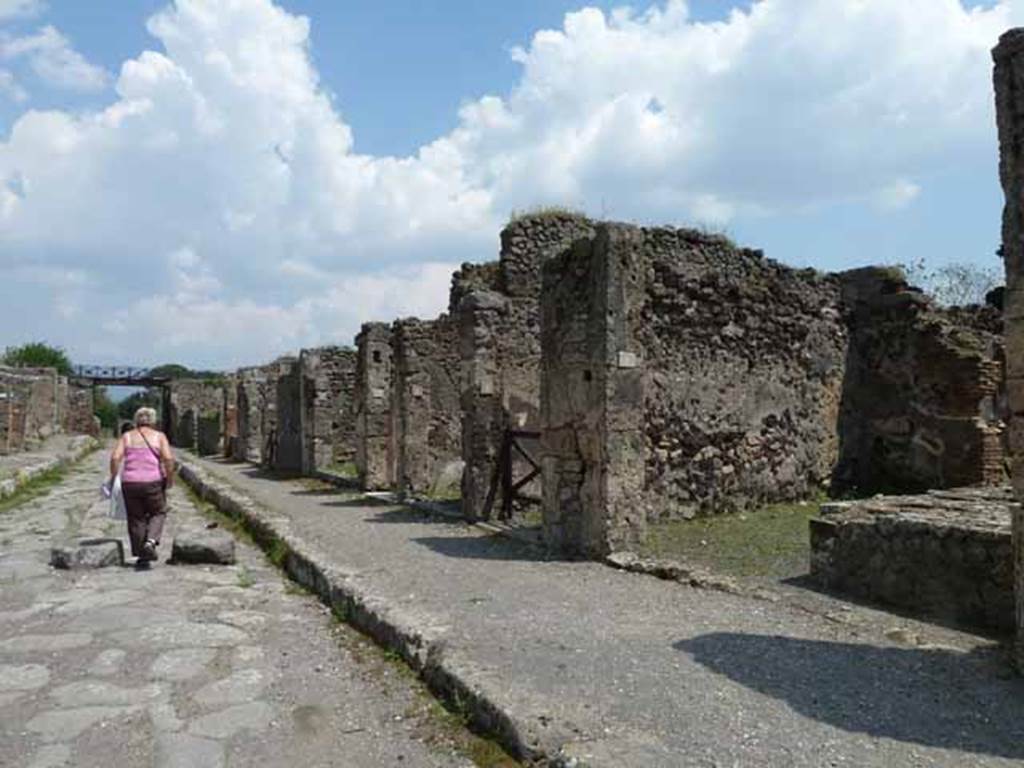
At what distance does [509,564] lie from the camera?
770 centimetres

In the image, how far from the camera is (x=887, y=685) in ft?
13.4

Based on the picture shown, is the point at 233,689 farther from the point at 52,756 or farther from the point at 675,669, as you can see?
the point at 675,669

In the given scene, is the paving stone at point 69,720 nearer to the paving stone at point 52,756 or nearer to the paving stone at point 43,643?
the paving stone at point 52,756

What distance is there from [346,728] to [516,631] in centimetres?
130

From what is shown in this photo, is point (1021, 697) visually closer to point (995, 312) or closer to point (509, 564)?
point (509, 564)

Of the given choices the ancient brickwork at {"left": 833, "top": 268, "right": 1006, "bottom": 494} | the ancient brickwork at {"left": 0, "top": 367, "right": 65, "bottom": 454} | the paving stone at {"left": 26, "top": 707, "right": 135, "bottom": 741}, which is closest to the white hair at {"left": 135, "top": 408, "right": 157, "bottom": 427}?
the paving stone at {"left": 26, "top": 707, "right": 135, "bottom": 741}

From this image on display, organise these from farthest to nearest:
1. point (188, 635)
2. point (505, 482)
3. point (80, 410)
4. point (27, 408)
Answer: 1. point (80, 410)
2. point (27, 408)
3. point (505, 482)
4. point (188, 635)

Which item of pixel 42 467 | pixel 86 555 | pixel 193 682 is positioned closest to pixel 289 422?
pixel 42 467

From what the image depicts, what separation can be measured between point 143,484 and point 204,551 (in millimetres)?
865

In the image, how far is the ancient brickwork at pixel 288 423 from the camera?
2161 centimetres

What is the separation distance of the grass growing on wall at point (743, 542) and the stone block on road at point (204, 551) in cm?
397

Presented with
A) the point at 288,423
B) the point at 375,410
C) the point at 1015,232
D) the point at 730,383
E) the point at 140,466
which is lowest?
the point at 140,466

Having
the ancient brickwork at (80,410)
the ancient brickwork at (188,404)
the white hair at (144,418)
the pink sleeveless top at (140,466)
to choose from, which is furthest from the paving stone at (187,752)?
the ancient brickwork at (80,410)

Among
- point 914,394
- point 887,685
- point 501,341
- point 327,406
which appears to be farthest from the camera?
point 327,406
